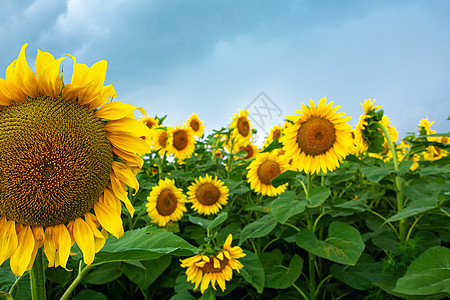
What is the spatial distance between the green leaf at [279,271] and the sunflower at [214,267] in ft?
1.05

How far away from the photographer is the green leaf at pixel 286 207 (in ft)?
6.86

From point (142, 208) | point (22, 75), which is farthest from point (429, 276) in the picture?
point (142, 208)

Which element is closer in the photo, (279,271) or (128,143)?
(128,143)

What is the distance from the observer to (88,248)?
3.44 ft

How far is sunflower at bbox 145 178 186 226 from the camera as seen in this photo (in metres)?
3.15

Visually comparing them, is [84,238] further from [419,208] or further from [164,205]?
[164,205]

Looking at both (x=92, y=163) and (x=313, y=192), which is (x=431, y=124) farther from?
(x=92, y=163)

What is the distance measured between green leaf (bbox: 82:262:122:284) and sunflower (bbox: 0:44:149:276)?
1.65m

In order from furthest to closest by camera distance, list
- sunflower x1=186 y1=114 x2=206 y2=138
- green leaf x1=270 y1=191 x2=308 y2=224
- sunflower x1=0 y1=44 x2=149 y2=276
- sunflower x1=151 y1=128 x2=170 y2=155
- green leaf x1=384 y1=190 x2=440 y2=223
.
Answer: sunflower x1=186 y1=114 x2=206 y2=138, sunflower x1=151 y1=128 x2=170 y2=155, green leaf x1=270 y1=191 x2=308 y2=224, green leaf x1=384 y1=190 x2=440 y2=223, sunflower x1=0 y1=44 x2=149 y2=276

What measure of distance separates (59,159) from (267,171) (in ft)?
7.81

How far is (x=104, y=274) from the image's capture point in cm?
266

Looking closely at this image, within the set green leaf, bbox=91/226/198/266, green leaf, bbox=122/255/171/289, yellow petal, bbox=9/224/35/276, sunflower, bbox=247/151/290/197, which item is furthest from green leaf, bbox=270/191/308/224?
yellow petal, bbox=9/224/35/276

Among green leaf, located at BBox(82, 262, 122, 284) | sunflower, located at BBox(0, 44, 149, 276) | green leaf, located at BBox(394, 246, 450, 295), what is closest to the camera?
sunflower, located at BBox(0, 44, 149, 276)

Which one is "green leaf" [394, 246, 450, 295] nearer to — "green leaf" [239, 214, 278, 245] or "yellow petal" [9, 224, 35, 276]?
"green leaf" [239, 214, 278, 245]
